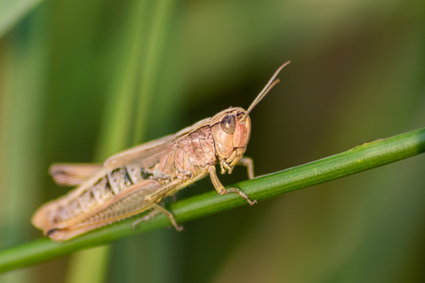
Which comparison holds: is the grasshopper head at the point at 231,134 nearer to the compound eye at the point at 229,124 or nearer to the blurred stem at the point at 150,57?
the compound eye at the point at 229,124

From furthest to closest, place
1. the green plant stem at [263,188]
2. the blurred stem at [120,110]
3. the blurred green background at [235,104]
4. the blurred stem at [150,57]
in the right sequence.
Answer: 1. the blurred green background at [235,104]
2. the blurred stem at [150,57]
3. the blurred stem at [120,110]
4. the green plant stem at [263,188]

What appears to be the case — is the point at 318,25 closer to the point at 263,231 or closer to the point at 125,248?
the point at 263,231

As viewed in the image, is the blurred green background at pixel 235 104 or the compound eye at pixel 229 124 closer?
the compound eye at pixel 229 124

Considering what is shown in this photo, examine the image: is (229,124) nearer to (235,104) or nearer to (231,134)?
(231,134)

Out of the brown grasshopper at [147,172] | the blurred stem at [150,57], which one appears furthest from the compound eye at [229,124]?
the blurred stem at [150,57]

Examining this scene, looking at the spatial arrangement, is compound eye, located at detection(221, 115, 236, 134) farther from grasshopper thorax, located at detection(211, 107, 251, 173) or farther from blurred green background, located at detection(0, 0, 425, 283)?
blurred green background, located at detection(0, 0, 425, 283)

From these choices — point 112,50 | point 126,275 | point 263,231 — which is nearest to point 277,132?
point 263,231

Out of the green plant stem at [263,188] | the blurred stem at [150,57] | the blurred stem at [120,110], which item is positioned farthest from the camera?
the blurred stem at [150,57]

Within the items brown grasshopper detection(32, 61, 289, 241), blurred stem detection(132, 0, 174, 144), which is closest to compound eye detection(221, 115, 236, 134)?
brown grasshopper detection(32, 61, 289, 241)
